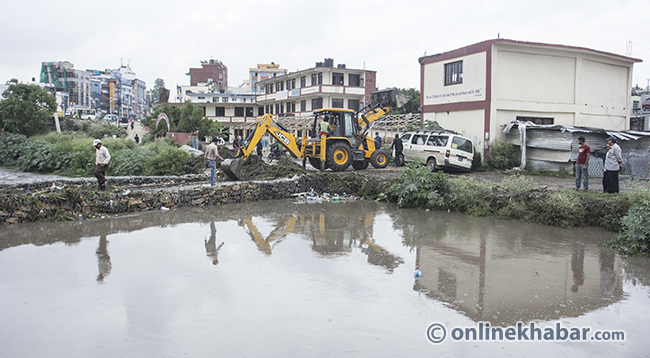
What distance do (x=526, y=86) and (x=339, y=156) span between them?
934 cm

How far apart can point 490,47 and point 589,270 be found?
1471 cm

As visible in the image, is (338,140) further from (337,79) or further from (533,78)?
(337,79)

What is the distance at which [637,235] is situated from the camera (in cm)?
802

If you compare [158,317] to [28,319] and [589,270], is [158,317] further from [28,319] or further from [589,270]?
[589,270]

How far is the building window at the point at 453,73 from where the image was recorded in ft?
70.9

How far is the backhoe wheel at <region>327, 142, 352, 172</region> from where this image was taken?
18172mm

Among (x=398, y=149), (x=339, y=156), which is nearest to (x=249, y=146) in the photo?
(x=339, y=156)

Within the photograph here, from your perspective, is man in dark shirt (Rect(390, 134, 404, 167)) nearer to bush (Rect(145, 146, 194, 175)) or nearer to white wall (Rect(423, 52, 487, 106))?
white wall (Rect(423, 52, 487, 106))

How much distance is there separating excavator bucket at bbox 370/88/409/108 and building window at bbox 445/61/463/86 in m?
3.33

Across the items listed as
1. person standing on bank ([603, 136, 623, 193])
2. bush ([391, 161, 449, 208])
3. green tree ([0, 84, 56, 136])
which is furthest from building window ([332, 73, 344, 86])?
person standing on bank ([603, 136, 623, 193])

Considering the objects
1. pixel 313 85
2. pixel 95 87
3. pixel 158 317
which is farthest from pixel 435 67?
pixel 95 87

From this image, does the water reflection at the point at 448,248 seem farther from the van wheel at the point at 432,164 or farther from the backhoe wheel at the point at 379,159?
the backhoe wheel at the point at 379,159

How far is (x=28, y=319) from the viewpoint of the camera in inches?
211

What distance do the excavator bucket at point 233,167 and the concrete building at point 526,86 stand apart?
11.0m
